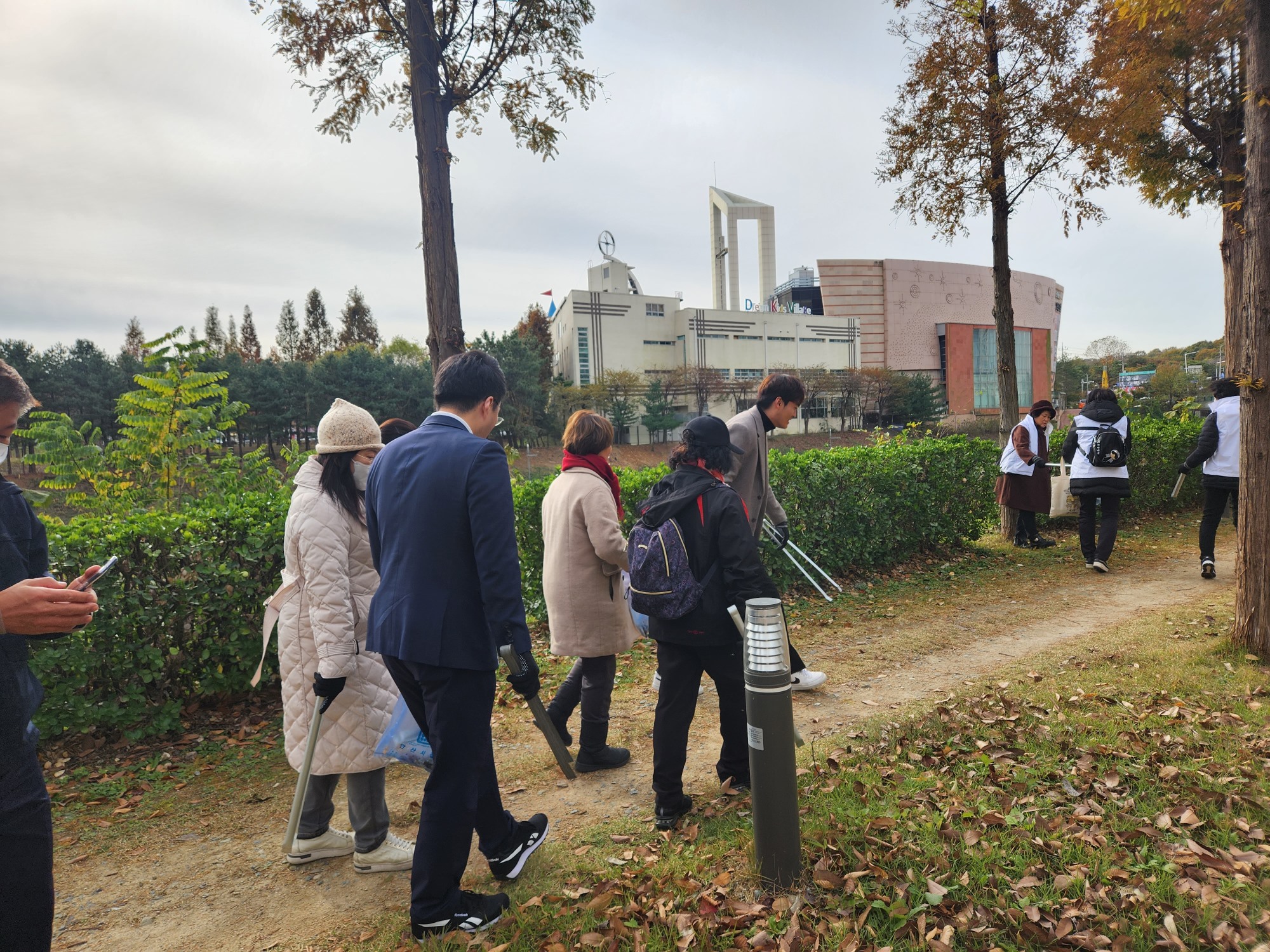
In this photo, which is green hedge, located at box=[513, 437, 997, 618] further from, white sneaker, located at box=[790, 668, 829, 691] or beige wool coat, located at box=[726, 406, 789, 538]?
white sneaker, located at box=[790, 668, 829, 691]

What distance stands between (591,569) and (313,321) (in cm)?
10144

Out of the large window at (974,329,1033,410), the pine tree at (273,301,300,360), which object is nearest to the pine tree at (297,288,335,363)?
the pine tree at (273,301,300,360)

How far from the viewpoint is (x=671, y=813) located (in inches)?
142

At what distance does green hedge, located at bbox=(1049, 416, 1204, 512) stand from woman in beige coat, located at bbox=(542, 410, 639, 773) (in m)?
10.3

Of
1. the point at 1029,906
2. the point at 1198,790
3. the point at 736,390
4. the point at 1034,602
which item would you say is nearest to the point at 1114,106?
the point at 1034,602

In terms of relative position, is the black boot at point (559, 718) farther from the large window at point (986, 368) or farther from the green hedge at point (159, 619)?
the large window at point (986, 368)

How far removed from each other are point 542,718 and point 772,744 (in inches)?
36.8

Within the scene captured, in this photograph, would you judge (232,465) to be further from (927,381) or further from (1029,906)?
(927,381)

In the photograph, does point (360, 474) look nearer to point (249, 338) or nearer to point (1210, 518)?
point (1210, 518)

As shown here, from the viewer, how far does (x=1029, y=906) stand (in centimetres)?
270

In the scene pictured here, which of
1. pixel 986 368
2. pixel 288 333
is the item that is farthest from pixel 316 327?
A: pixel 986 368

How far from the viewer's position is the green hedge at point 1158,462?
12.3 m

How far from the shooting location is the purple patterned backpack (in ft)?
11.3

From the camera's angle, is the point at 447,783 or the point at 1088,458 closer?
the point at 447,783
